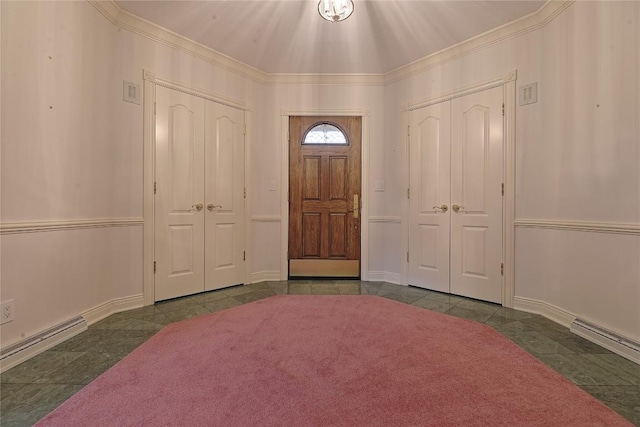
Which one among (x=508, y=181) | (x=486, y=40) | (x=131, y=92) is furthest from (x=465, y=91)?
(x=131, y=92)

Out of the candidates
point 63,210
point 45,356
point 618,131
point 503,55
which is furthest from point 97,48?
point 618,131

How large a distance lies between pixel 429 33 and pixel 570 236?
2276mm

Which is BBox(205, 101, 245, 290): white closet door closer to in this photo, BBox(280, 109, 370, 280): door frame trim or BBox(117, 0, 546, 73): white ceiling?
BBox(280, 109, 370, 280): door frame trim

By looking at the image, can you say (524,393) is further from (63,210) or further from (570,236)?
(63,210)

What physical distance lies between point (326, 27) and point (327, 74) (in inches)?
36.9

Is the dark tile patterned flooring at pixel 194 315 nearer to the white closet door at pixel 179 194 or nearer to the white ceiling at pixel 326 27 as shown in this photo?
the white closet door at pixel 179 194

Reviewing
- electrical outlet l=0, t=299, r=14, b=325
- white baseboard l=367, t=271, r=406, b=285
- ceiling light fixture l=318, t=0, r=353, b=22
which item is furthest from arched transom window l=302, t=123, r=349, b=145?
electrical outlet l=0, t=299, r=14, b=325

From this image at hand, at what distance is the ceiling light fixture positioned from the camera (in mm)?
2293

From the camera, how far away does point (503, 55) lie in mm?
2949

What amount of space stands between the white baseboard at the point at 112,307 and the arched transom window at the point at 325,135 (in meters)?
2.65

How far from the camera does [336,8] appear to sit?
2.30m

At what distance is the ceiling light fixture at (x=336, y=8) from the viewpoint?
7.52ft

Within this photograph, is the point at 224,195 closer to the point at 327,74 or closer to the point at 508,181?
the point at 327,74

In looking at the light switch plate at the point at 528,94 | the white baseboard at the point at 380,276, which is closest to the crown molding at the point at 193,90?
the white baseboard at the point at 380,276
